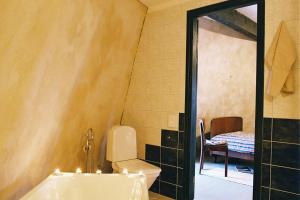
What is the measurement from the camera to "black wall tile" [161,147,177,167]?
9.73 feet

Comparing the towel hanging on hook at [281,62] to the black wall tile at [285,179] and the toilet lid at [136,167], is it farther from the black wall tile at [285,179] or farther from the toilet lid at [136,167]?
the toilet lid at [136,167]

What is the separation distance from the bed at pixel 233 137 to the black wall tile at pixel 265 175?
2209 mm

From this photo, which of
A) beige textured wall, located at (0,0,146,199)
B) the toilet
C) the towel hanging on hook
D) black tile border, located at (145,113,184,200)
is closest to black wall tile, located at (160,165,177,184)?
black tile border, located at (145,113,184,200)

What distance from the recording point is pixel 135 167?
109 inches

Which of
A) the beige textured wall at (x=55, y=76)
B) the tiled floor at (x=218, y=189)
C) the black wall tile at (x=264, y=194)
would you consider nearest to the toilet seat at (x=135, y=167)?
the beige textured wall at (x=55, y=76)

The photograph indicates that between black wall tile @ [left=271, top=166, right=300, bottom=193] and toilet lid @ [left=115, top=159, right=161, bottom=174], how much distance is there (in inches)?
45.2

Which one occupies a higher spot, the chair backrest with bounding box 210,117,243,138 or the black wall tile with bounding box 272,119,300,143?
the black wall tile with bounding box 272,119,300,143

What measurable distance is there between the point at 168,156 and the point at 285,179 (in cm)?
127

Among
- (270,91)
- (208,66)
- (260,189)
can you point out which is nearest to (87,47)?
(270,91)

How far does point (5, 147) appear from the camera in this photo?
6.78ft

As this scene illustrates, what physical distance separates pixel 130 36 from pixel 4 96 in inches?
64.6

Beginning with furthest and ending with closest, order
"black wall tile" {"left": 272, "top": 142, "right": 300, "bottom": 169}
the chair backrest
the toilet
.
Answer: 1. the chair backrest
2. the toilet
3. "black wall tile" {"left": 272, "top": 142, "right": 300, "bottom": 169}

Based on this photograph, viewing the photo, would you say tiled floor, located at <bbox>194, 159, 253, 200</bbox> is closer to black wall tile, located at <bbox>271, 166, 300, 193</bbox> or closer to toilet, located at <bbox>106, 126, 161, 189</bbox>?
toilet, located at <bbox>106, 126, 161, 189</bbox>

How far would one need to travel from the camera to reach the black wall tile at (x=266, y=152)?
2.26 metres
